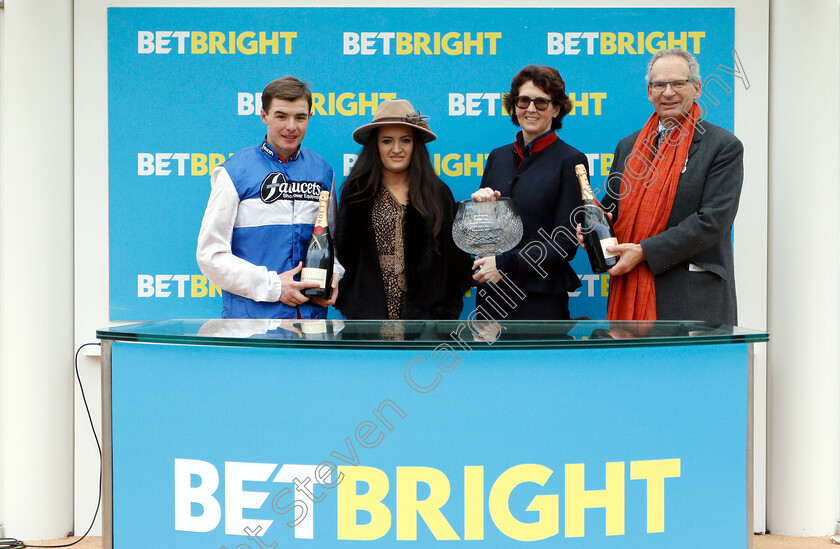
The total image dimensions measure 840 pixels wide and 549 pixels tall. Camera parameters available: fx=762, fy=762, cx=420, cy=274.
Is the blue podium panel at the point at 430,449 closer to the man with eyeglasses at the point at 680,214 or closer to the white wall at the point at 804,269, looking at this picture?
the man with eyeglasses at the point at 680,214

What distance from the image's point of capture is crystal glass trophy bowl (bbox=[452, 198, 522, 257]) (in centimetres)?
257

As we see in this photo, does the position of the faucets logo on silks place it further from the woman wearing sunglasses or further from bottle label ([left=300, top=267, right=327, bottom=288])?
the woman wearing sunglasses

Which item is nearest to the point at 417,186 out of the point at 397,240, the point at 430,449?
the point at 397,240

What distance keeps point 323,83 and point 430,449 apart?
229 centimetres

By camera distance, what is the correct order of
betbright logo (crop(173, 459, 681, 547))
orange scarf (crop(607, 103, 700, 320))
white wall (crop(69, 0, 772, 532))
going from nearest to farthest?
betbright logo (crop(173, 459, 681, 547)) < orange scarf (crop(607, 103, 700, 320)) < white wall (crop(69, 0, 772, 532))

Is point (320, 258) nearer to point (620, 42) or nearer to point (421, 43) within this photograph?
point (421, 43)

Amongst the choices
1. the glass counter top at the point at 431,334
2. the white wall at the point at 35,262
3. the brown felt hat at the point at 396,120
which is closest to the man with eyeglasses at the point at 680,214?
the glass counter top at the point at 431,334

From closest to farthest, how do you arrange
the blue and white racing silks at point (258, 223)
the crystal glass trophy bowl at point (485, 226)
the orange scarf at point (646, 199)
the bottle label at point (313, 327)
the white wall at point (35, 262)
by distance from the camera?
the bottle label at point (313, 327) → the crystal glass trophy bowl at point (485, 226) → the orange scarf at point (646, 199) → the blue and white racing silks at point (258, 223) → the white wall at point (35, 262)

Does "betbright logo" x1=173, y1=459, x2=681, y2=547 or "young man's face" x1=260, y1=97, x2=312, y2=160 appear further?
"young man's face" x1=260, y1=97, x2=312, y2=160

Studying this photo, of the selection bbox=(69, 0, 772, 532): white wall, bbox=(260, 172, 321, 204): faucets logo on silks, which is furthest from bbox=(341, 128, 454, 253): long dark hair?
bbox=(69, 0, 772, 532): white wall

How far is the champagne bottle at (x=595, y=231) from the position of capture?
2.77 meters

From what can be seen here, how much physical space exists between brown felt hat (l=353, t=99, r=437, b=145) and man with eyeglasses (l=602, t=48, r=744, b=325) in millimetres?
851

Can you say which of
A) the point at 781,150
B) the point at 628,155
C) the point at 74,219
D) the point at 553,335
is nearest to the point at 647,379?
the point at 553,335

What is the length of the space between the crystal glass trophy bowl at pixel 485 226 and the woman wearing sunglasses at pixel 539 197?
0.76 ft
